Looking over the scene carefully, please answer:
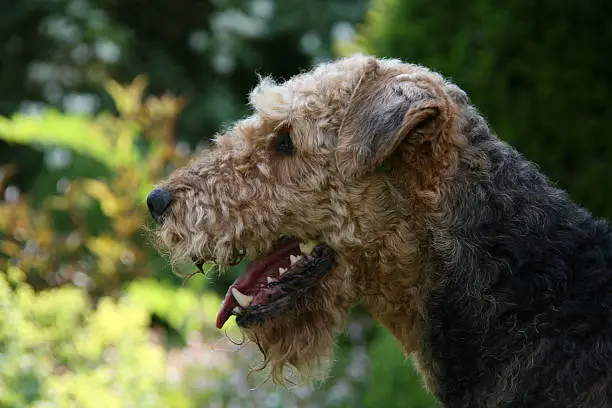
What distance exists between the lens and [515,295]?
2.72 meters

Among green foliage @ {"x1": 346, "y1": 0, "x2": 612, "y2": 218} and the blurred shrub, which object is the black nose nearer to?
green foliage @ {"x1": 346, "y1": 0, "x2": 612, "y2": 218}

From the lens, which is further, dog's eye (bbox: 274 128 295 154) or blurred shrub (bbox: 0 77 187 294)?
blurred shrub (bbox: 0 77 187 294)

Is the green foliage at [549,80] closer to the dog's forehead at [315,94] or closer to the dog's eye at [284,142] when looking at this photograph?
the dog's forehead at [315,94]

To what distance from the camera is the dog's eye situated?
303 centimetres

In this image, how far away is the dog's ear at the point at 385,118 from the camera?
2.77 meters

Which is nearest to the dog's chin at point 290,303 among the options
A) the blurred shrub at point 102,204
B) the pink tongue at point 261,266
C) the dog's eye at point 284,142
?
the pink tongue at point 261,266

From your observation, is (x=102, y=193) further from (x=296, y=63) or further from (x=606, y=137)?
(x=296, y=63)

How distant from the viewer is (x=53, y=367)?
4602 millimetres

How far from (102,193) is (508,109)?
2.83 metres

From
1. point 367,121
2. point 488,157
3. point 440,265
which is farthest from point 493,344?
point 367,121

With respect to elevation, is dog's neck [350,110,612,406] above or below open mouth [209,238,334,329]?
above

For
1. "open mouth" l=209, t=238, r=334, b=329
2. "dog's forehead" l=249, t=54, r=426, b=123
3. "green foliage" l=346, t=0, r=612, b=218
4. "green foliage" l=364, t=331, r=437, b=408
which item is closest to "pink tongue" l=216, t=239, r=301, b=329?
"open mouth" l=209, t=238, r=334, b=329

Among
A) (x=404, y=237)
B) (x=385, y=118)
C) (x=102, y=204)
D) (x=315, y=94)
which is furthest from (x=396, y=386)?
(x=102, y=204)

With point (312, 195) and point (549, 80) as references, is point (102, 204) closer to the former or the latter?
point (549, 80)
